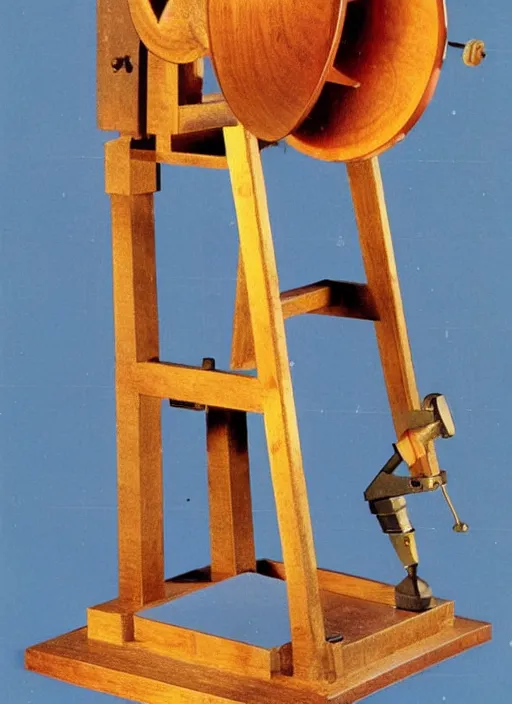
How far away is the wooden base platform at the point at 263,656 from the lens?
3.18 meters

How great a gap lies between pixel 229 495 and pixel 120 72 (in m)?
0.80

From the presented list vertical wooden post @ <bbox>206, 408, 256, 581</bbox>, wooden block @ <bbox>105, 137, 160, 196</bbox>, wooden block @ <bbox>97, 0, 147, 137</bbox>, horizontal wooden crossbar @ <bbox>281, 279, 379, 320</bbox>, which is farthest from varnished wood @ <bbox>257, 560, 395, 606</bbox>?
wooden block @ <bbox>97, 0, 147, 137</bbox>

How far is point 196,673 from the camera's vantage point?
10.8 ft

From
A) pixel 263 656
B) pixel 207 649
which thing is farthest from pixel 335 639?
pixel 207 649

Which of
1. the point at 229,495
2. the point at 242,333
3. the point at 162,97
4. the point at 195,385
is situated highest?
the point at 162,97

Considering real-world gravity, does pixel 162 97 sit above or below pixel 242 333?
above

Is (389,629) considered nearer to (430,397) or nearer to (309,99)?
(430,397)

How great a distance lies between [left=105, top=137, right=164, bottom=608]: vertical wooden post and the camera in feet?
11.1

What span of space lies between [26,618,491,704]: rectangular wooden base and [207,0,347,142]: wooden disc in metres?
0.91

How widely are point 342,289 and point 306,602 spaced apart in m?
0.64

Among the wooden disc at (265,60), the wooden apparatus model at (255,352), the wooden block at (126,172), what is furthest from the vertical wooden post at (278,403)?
the wooden block at (126,172)

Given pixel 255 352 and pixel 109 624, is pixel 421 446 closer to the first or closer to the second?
pixel 255 352

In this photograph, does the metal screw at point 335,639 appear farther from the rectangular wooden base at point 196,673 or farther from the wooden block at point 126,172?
the wooden block at point 126,172

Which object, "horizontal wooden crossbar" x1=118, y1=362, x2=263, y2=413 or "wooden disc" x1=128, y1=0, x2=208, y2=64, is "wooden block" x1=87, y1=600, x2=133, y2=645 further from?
"wooden disc" x1=128, y1=0, x2=208, y2=64
